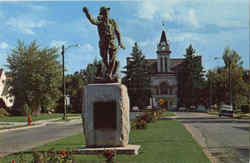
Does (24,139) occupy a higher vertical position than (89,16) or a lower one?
lower

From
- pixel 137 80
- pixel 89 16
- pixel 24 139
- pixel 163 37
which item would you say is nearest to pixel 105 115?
pixel 89 16

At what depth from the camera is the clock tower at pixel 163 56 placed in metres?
93.7

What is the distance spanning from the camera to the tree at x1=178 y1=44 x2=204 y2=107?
272ft

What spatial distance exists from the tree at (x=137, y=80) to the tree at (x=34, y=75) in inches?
1270

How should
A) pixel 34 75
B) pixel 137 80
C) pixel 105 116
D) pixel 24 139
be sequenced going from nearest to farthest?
pixel 105 116, pixel 24 139, pixel 34 75, pixel 137 80

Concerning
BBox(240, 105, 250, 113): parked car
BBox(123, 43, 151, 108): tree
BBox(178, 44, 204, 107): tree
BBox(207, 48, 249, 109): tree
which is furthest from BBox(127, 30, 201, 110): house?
BBox(240, 105, 250, 113): parked car

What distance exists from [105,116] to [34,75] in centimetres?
Result: 3549

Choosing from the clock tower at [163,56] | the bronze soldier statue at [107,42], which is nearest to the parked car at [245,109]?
the clock tower at [163,56]

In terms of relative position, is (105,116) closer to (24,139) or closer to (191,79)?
(24,139)

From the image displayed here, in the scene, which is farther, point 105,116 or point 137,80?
point 137,80

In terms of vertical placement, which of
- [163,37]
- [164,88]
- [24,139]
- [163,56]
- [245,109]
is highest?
[163,37]

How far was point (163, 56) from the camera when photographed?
94.2m

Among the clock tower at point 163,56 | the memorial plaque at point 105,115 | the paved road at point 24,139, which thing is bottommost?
the paved road at point 24,139

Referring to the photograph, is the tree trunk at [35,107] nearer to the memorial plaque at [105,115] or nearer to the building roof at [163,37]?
the memorial plaque at [105,115]
